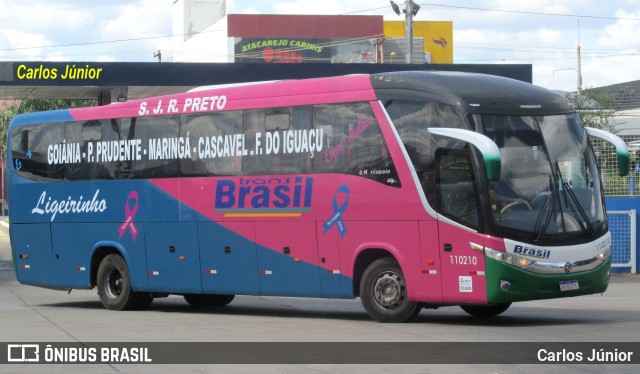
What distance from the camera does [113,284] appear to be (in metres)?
21.5

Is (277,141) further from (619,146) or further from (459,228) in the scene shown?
(619,146)

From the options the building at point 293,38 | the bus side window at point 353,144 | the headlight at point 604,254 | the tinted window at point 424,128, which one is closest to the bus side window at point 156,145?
the bus side window at point 353,144

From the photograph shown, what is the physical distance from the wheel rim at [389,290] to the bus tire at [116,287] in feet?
18.4

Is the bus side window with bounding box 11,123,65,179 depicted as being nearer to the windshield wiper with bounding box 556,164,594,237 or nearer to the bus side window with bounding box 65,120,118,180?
the bus side window with bounding box 65,120,118,180

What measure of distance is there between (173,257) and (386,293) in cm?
458

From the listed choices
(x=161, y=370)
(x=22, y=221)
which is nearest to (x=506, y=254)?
(x=161, y=370)

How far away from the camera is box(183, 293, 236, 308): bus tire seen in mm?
21766

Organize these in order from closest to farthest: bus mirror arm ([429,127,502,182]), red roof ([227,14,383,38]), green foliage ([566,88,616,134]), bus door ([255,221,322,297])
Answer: bus mirror arm ([429,127,502,182]) < bus door ([255,221,322,297]) < green foliage ([566,88,616,134]) < red roof ([227,14,383,38])

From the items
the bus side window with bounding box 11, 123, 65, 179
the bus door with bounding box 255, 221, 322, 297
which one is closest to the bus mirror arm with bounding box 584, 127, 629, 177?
the bus door with bounding box 255, 221, 322, 297

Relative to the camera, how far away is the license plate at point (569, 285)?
16062 millimetres

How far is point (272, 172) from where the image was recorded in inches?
726

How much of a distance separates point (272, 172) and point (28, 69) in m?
18.3

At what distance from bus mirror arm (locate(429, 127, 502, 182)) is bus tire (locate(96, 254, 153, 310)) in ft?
23.2

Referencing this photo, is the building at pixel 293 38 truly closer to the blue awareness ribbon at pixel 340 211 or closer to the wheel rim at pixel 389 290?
the blue awareness ribbon at pixel 340 211
